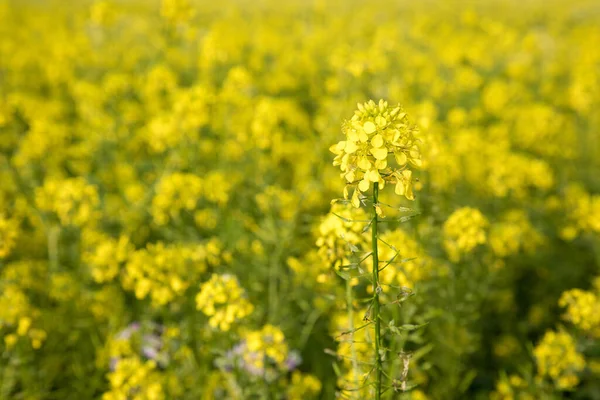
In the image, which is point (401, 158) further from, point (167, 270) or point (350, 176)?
point (167, 270)

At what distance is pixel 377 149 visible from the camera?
1398 mm

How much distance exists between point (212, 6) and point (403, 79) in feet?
36.8

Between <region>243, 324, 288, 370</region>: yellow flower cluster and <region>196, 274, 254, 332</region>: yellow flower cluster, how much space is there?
0.38 ft

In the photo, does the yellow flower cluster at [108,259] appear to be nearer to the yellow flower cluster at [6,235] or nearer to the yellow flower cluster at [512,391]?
the yellow flower cluster at [6,235]

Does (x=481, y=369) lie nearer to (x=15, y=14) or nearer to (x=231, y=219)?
(x=231, y=219)

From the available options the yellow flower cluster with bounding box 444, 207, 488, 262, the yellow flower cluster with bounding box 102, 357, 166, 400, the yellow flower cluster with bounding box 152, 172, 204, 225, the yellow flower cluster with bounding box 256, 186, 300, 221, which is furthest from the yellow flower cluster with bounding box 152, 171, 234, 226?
the yellow flower cluster with bounding box 444, 207, 488, 262

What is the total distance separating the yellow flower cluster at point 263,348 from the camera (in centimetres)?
215

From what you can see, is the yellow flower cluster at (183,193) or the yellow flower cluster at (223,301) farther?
the yellow flower cluster at (183,193)

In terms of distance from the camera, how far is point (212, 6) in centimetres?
1551

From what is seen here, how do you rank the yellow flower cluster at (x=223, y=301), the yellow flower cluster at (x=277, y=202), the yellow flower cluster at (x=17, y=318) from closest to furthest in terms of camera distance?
1. the yellow flower cluster at (x=223, y=301)
2. the yellow flower cluster at (x=17, y=318)
3. the yellow flower cluster at (x=277, y=202)

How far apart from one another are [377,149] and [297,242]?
78.4 inches

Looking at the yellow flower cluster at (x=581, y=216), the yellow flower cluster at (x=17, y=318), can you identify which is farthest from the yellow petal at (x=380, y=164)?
the yellow flower cluster at (x=581, y=216)

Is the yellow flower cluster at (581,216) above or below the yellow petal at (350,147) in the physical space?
above

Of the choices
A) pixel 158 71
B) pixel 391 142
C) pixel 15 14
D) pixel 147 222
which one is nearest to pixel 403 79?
pixel 158 71
